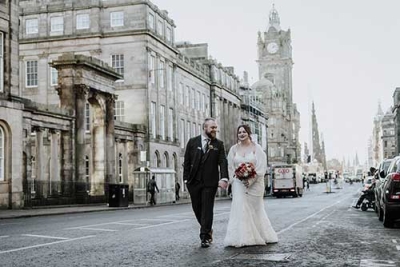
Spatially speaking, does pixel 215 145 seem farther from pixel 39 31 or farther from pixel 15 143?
pixel 39 31

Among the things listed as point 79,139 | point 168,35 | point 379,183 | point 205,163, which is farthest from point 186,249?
point 168,35

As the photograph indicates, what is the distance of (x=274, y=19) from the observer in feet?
605

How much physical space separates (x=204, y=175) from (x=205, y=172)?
0.06 meters

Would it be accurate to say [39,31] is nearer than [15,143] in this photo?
No

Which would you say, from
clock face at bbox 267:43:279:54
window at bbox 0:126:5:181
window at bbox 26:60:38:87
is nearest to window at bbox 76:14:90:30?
window at bbox 26:60:38:87

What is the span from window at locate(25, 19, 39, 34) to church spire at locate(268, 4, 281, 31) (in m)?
129

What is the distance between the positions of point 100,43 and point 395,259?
47398 mm

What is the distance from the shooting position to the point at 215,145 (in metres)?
10.8

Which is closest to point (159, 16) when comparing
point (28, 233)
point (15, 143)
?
point (15, 143)

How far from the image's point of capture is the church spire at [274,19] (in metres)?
182

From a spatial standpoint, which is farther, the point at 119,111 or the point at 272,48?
the point at 272,48

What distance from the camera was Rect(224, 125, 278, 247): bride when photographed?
10414 mm

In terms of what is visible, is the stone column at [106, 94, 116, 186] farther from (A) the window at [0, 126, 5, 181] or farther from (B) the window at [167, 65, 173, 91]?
(B) the window at [167, 65, 173, 91]

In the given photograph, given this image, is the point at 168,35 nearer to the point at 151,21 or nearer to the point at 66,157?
the point at 151,21
